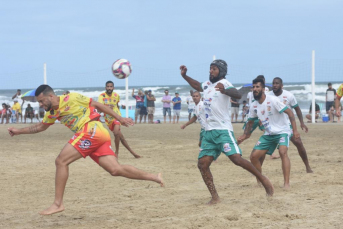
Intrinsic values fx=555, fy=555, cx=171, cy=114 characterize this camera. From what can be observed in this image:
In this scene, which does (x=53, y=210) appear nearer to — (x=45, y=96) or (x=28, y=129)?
(x=28, y=129)

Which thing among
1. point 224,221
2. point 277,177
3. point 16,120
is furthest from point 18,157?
point 16,120

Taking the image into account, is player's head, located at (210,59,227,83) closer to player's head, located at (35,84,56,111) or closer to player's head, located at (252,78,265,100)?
player's head, located at (252,78,265,100)

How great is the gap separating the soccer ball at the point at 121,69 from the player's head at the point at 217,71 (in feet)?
23.2

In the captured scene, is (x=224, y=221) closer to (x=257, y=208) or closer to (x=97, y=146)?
(x=257, y=208)

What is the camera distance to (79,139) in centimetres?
604

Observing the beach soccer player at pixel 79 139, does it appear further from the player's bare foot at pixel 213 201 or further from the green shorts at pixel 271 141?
the green shorts at pixel 271 141

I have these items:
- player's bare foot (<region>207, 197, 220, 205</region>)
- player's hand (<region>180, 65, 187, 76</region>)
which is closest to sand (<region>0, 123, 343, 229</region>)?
player's bare foot (<region>207, 197, 220, 205</region>)

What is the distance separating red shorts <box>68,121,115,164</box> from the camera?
603cm

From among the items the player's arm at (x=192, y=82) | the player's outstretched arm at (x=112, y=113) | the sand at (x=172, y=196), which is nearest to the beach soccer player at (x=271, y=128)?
the sand at (x=172, y=196)

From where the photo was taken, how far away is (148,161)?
11.7 metres

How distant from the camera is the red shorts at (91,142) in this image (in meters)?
6.03

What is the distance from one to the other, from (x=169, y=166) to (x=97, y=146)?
4904mm

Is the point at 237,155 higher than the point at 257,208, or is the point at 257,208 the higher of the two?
the point at 237,155

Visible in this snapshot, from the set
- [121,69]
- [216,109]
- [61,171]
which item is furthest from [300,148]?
[121,69]
